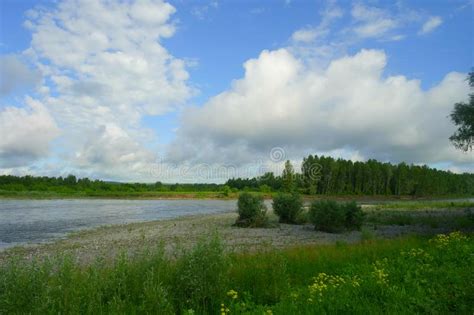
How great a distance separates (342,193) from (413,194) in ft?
117

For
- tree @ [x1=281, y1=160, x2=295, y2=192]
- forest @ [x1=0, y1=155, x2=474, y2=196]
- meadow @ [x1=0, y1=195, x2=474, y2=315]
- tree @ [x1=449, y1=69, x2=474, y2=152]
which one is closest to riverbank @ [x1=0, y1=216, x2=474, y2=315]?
meadow @ [x1=0, y1=195, x2=474, y2=315]

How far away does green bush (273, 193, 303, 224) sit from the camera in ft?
137

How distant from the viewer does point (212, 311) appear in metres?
9.03

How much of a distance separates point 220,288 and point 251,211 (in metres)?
28.6

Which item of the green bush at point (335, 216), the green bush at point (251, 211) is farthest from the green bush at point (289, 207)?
the green bush at point (335, 216)

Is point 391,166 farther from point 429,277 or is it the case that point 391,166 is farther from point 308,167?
point 429,277

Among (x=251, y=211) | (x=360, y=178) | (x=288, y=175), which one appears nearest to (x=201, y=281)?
(x=251, y=211)

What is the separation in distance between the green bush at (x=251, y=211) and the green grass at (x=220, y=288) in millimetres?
25096

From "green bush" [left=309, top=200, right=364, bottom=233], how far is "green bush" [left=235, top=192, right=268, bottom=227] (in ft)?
15.7

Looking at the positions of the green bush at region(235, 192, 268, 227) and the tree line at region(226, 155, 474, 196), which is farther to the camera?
the tree line at region(226, 155, 474, 196)

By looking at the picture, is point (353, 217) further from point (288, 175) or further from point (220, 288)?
point (288, 175)

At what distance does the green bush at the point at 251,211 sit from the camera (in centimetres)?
3753

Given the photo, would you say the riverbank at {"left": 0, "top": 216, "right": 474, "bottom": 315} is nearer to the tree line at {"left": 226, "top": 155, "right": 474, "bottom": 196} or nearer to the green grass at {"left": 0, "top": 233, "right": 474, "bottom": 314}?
the green grass at {"left": 0, "top": 233, "right": 474, "bottom": 314}

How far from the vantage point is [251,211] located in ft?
124
